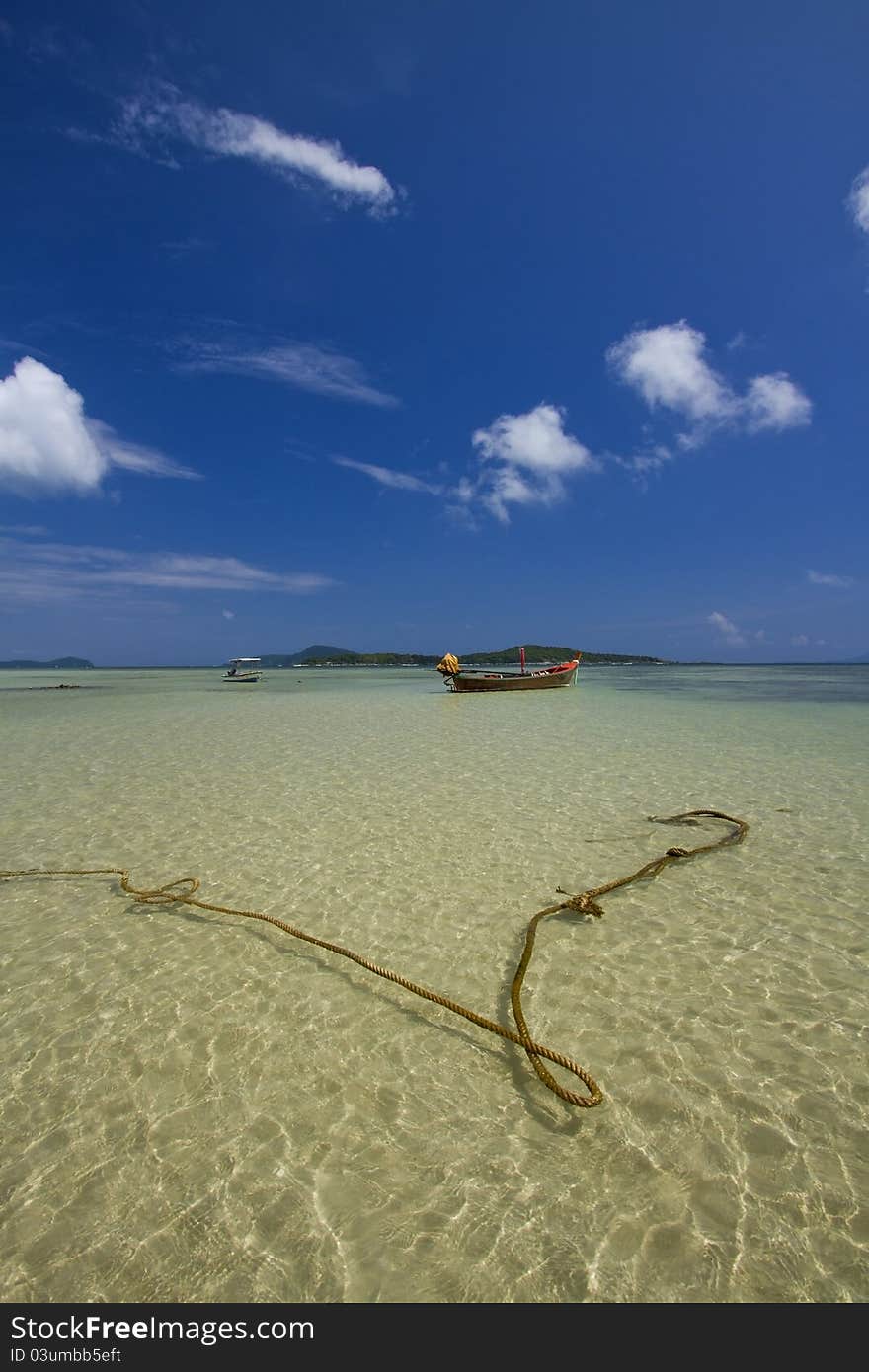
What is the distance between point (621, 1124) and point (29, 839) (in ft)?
31.0

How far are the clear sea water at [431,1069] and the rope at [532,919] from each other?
4.4 inches

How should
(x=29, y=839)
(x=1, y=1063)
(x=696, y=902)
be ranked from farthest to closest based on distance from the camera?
(x=29, y=839)
(x=696, y=902)
(x=1, y=1063)

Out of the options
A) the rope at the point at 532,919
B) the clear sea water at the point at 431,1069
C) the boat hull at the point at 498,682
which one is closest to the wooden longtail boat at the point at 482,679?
the boat hull at the point at 498,682

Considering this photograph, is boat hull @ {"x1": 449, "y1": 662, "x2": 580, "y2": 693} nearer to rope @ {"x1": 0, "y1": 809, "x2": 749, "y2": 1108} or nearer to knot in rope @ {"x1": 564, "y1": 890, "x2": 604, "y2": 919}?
rope @ {"x1": 0, "y1": 809, "x2": 749, "y2": 1108}

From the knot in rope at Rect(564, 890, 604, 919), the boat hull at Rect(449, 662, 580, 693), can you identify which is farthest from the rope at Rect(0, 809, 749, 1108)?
the boat hull at Rect(449, 662, 580, 693)

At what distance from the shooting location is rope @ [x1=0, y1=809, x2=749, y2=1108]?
3.98 m

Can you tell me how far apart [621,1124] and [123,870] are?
22.5 ft

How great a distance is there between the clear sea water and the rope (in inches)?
4.4

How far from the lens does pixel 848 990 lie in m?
5.04

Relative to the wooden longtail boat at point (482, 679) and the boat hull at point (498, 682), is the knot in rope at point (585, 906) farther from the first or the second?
the boat hull at point (498, 682)

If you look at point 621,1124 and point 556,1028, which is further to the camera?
point 556,1028

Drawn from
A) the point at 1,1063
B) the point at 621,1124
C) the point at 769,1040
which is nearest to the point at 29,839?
the point at 1,1063

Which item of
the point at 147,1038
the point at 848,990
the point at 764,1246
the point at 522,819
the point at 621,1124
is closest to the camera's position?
the point at 764,1246
